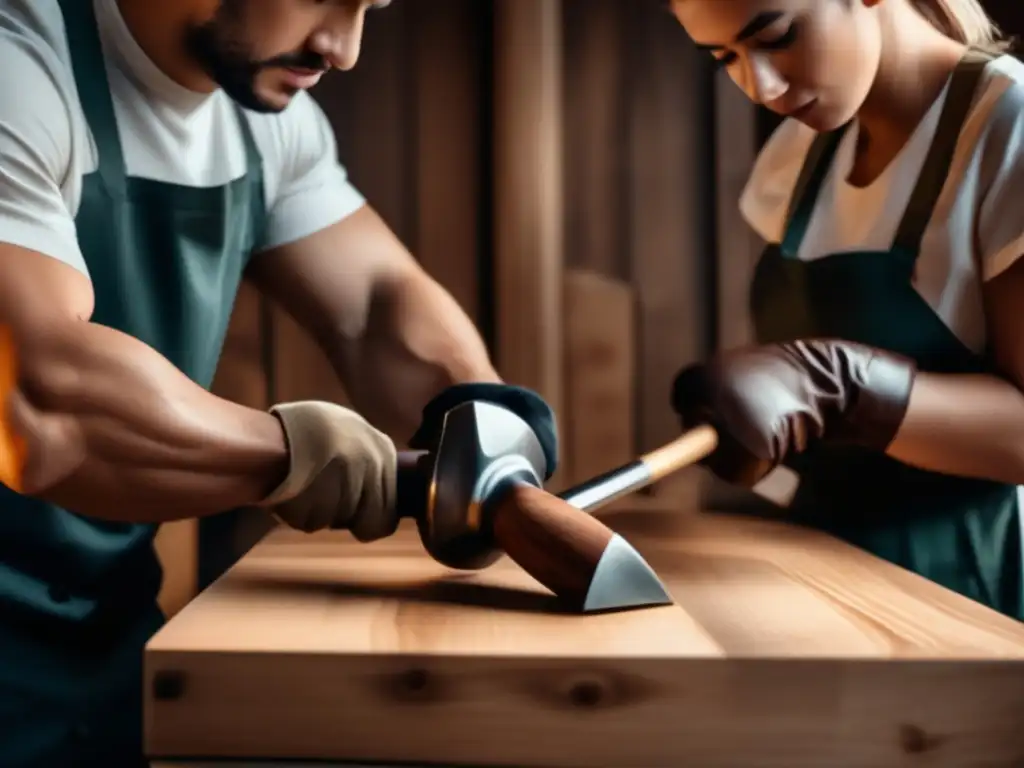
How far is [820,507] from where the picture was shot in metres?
0.96

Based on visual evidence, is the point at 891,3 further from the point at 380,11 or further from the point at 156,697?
the point at 156,697

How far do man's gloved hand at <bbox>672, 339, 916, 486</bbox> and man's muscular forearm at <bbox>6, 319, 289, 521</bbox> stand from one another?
0.34 meters

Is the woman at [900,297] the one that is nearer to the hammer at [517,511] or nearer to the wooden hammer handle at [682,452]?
the wooden hammer handle at [682,452]

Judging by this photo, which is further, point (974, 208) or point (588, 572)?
point (974, 208)

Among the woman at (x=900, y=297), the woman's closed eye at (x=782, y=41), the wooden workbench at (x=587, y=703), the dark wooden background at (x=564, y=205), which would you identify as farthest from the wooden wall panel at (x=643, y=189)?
the wooden workbench at (x=587, y=703)

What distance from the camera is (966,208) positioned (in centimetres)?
81

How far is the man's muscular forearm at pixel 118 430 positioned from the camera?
602 mm

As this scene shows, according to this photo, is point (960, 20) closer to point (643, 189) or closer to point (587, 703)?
point (643, 189)

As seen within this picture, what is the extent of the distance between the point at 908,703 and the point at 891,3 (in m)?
0.60

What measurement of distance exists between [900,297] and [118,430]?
0.61 meters

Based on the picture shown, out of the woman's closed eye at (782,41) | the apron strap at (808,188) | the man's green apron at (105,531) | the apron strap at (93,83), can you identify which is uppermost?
the woman's closed eye at (782,41)

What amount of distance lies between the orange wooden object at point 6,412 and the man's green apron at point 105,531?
0.18 meters

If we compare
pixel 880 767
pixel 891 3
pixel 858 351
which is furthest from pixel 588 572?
pixel 891 3

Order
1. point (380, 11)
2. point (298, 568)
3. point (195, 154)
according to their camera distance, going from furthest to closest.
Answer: point (380, 11)
point (195, 154)
point (298, 568)
